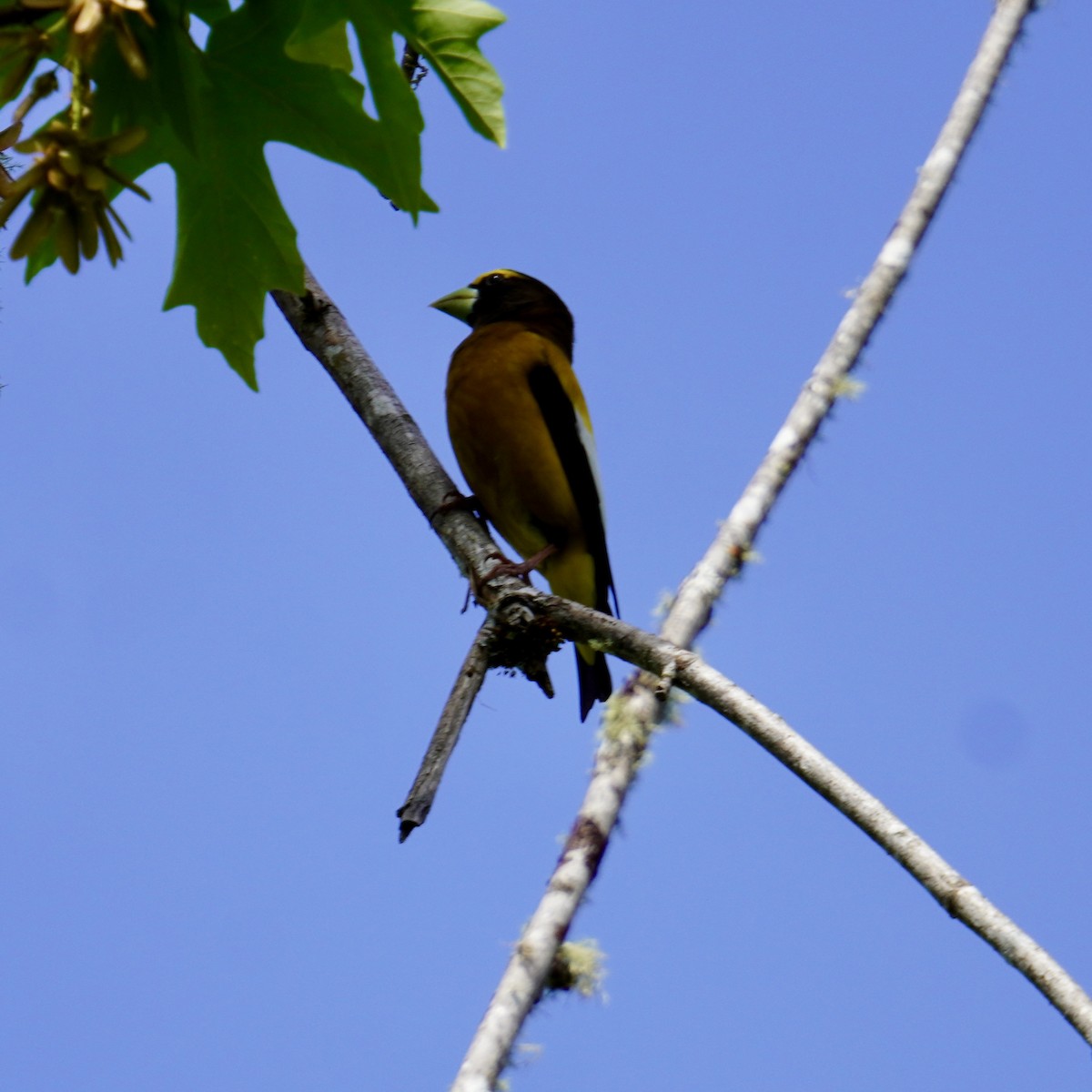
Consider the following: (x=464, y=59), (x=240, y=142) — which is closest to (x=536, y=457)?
(x=240, y=142)

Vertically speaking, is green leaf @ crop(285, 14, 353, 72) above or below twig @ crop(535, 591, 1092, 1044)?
above

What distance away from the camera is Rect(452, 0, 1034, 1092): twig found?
2.70 meters

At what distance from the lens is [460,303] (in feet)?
18.0

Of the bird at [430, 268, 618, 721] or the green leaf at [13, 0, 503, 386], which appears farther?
the bird at [430, 268, 618, 721]

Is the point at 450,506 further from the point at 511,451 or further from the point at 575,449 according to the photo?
the point at 575,449

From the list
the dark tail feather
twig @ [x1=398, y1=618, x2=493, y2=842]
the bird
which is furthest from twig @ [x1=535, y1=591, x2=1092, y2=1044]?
the dark tail feather

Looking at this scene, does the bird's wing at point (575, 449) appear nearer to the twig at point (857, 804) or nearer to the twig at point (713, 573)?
the twig at point (713, 573)

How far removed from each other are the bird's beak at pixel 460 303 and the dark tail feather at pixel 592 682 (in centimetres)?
170

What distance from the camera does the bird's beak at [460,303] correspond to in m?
5.48

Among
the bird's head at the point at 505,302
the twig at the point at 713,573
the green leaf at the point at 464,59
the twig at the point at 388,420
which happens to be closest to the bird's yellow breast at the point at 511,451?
the bird's head at the point at 505,302

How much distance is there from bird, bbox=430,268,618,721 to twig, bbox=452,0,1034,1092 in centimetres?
69

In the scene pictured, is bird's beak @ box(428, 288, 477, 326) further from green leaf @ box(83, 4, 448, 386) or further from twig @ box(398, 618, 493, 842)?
green leaf @ box(83, 4, 448, 386)

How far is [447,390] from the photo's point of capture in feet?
15.6

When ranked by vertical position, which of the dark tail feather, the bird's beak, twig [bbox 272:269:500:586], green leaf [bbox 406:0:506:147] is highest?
the bird's beak
